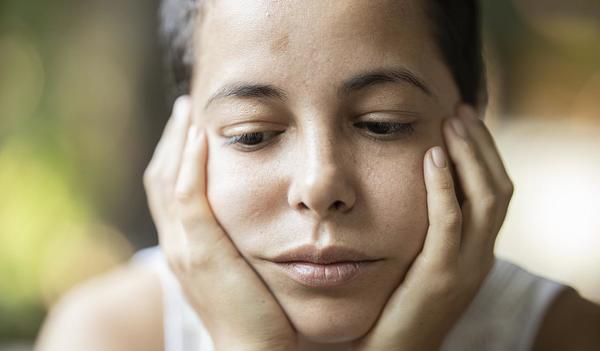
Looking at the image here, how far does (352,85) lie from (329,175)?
0.13 metres

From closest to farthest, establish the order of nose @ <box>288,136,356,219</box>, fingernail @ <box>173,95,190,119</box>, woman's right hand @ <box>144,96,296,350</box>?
nose @ <box>288,136,356,219</box>, woman's right hand @ <box>144,96,296,350</box>, fingernail @ <box>173,95,190,119</box>

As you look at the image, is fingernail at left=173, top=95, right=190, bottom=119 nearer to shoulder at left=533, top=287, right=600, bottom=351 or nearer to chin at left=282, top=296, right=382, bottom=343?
chin at left=282, top=296, right=382, bottom=343

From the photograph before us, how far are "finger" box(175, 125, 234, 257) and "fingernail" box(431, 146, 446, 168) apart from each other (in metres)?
0.32

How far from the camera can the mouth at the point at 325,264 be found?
91 centimetres

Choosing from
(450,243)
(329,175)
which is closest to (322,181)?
(329,175)

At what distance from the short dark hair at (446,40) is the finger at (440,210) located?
18cm

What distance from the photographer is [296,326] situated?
979 millimetres

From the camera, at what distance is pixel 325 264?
925 millimetres

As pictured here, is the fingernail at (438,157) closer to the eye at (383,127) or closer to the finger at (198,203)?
the eye at (383,127)

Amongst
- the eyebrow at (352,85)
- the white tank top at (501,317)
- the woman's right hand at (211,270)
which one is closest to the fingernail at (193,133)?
the woman's right hand at (211,270)

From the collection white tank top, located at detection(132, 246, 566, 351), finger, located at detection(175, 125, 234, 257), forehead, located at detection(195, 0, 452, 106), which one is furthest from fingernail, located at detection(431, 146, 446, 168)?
white tank top, located at detection(132, 246, 566, 351)

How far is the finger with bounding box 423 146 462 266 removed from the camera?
950 millimetres

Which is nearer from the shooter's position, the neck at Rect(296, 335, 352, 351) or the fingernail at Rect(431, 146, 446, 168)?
the fingernail at Rect(431, 146, 446, 168)

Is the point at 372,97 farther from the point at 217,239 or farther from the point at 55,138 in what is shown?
the point at 55,138
